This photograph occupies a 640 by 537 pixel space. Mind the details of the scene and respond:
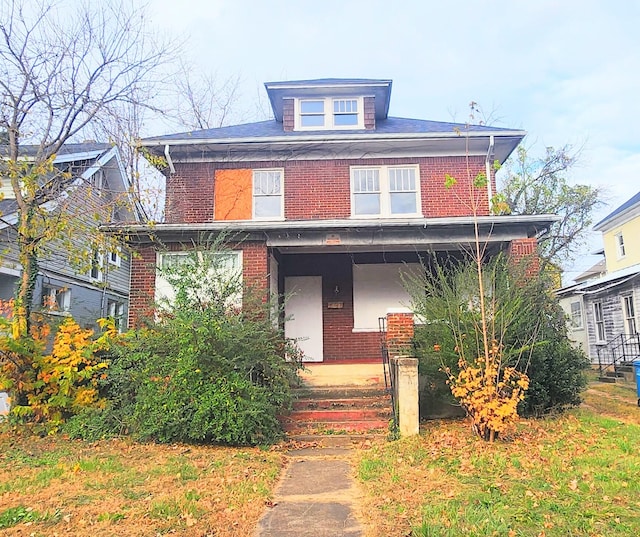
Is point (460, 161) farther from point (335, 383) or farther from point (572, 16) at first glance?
point (335, 383)

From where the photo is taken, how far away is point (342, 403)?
8898mm

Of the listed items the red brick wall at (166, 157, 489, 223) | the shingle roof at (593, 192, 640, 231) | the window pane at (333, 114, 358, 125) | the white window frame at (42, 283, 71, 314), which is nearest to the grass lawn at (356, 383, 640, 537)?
the red brick wall at (166, 157, 489, 223)

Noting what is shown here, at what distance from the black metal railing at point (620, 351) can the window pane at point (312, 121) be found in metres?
12.0

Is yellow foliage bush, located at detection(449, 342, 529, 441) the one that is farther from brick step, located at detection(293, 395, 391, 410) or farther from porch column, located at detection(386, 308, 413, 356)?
brick step, located at detection(293, 395, 391, 410)

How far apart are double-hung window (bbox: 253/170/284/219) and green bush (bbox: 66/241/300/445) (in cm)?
459

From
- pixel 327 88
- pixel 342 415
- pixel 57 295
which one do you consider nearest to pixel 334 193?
pixel 327 88

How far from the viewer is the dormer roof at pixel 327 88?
14133mm

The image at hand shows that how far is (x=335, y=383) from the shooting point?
9805 millimetres

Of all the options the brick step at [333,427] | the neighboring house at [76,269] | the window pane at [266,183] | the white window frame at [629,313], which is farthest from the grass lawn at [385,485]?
the white window frame at [629,313]

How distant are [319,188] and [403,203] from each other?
223 cm

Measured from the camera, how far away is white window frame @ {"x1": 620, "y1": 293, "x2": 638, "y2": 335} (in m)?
17.3

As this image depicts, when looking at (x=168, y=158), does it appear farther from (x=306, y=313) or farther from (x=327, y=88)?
(x=306, y=313)

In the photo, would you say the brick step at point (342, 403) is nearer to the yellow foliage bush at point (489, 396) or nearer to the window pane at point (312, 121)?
the yellow foliage bush at point (489, 396)

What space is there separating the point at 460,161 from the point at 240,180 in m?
5.85
